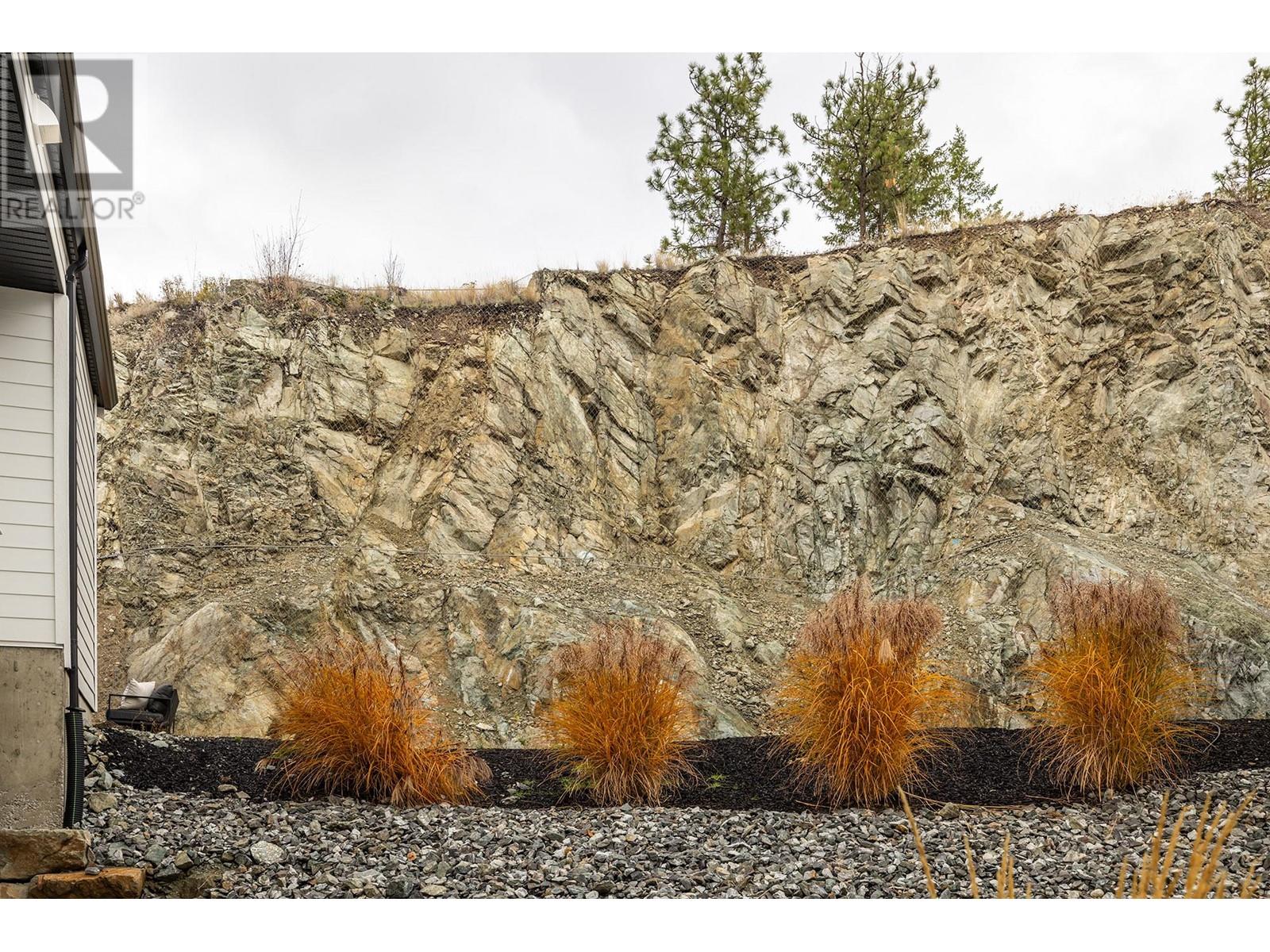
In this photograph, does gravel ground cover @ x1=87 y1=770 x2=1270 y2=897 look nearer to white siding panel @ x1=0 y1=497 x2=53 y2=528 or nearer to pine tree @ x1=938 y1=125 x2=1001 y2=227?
white siding panel @ x1=0 y1=497 x2=53 y2=528

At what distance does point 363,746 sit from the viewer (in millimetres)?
6461

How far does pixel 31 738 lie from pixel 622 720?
12.0ft

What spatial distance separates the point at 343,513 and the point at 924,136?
1369 centimetres

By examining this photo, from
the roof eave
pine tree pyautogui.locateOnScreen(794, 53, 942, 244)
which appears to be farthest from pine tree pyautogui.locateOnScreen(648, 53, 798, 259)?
the roof eave

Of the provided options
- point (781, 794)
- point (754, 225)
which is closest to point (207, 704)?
point (781, 794)

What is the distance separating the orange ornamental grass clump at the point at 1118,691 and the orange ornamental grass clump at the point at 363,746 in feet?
14.2

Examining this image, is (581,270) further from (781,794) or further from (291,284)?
(781,794)

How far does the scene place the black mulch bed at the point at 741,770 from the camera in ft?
21.8

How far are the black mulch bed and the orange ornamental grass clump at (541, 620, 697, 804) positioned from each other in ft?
0.65

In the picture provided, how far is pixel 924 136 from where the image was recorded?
1931 centimetres

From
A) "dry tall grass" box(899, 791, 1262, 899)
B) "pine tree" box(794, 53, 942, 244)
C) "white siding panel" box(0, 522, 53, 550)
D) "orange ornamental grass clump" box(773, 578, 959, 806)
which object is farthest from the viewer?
"pine tree" box(794, 53, 942, 244)

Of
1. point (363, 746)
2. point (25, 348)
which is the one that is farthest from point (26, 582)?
point (363, 746)

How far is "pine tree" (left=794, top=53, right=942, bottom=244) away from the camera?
61.2 ft
